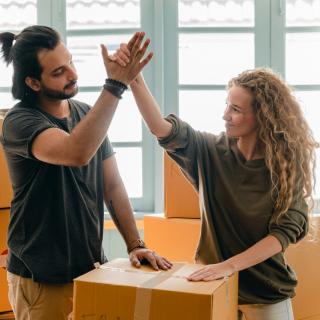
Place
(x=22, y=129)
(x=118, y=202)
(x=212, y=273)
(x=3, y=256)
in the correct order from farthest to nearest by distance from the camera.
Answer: (x=3, y=256) < (x=118, y=202) < (x=22, y=129) < (x=212, y=273)

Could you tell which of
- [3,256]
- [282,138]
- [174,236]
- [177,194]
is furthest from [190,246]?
[3,256]

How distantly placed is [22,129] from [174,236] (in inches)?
38.8

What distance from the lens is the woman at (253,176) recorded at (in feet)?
5.39

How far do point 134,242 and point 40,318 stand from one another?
1.16 ft

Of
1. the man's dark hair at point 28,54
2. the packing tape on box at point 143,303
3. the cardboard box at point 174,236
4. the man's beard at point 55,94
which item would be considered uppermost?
the man's dark hair at point 28,54

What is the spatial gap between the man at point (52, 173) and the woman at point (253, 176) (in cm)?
26

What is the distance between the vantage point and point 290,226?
5.26 ft

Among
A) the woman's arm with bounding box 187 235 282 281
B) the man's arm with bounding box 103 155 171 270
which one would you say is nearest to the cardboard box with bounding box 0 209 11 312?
the man's arm with bounding box 103 155 171 270

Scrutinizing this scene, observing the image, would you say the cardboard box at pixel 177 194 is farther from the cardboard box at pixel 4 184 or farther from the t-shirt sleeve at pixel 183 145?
the cardboard box at pixel 4 184

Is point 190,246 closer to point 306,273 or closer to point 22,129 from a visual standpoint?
point 306,273

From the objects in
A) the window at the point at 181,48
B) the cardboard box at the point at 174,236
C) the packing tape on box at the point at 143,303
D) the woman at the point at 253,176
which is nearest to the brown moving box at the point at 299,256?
the cardboard box at the point at 174,236

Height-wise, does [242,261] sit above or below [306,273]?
above

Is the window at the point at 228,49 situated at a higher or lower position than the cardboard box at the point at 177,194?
higher

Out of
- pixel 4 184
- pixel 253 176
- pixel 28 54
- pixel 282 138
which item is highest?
pixel 28 54
